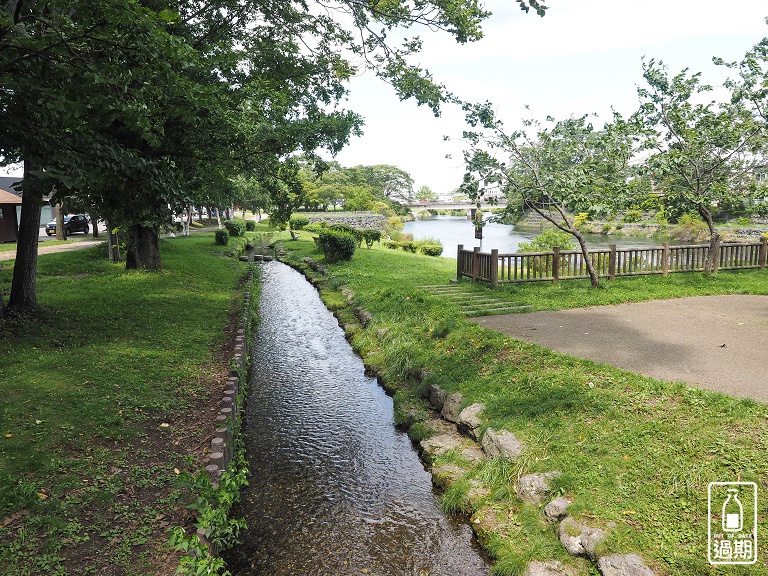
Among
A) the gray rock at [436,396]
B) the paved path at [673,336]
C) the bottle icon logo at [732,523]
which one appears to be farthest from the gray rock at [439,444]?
the bottle icon logo at [732,523]

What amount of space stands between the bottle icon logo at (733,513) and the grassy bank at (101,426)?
444cm

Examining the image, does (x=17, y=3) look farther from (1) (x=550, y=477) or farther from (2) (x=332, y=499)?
(1) (x=550, y=477)

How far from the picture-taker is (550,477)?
5.14m

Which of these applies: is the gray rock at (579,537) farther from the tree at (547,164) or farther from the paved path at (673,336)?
the tree at (547,164)

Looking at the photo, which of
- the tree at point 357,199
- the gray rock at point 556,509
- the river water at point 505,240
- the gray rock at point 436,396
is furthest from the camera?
the tree at point 357,199

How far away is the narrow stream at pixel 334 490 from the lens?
185 inches

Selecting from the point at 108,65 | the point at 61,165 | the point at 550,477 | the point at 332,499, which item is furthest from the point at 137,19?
the point at 550,477

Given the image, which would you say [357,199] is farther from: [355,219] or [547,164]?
[547,164]

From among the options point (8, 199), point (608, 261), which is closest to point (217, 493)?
point (608, 261)

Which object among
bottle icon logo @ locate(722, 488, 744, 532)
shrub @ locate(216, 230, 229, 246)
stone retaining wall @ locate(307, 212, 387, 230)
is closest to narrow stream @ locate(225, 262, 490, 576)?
bottle icon logo @ locate(722, 488, 744, 532)

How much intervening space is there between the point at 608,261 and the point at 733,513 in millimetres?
11983

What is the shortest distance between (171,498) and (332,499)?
172 cm

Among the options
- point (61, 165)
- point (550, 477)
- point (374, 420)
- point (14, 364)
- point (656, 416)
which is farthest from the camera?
point (374, 420)

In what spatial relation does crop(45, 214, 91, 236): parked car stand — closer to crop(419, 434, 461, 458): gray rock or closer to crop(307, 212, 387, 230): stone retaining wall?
crop(307, 212, 387, 230): stone retaining wall
